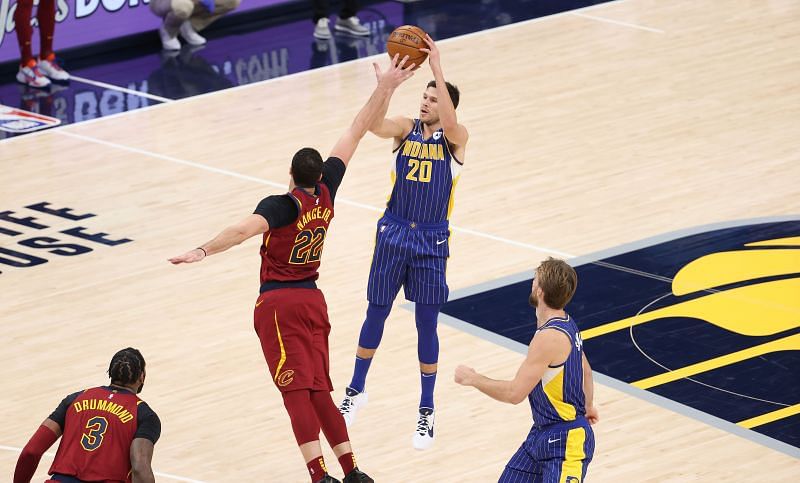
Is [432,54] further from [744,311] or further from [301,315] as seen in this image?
[744,311]

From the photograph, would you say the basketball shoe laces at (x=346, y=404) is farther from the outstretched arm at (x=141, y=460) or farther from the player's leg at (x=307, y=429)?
the outstretched arm at (x=141, y=460)

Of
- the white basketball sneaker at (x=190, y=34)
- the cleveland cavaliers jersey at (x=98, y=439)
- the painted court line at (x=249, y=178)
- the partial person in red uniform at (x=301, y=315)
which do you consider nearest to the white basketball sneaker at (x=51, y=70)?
the painted court line at (x=249, y=178)

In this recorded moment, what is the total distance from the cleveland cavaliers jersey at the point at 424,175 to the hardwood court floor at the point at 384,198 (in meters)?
1.52

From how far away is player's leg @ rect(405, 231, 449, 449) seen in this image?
364 inches

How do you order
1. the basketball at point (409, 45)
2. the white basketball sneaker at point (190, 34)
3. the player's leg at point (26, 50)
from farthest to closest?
1. the white basketball sneaker at point (190, 34)
2. the player's leg at point (26, 50)
3. the basketball at point (409, 45)

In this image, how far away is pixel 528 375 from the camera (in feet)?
23.3

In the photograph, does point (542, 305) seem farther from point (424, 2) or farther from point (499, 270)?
point (424, 2)

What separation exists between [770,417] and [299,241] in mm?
3511

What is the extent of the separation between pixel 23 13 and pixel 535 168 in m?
6.14

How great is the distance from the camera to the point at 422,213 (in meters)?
9.20

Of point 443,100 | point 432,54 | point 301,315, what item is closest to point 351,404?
point 301,315

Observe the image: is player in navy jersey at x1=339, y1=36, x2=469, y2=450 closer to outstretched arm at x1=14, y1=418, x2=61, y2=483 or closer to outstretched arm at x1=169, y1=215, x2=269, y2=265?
outstretched arm at x1=169, y1=215, x2=269, y2=265

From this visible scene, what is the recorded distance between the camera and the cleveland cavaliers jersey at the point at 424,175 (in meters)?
9.15

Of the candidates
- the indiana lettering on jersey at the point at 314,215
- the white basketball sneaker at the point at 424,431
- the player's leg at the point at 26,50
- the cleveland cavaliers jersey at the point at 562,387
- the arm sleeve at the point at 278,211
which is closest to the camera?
the cleveland cavaliers jersey at the point at 562,387
